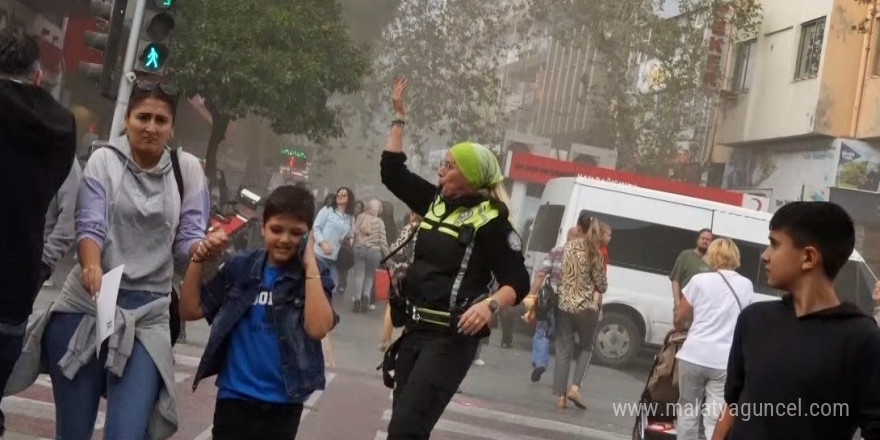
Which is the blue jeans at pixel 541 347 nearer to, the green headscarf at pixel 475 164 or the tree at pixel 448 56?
the green headscarf at pixel 475 164

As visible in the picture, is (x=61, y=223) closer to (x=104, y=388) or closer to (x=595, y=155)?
(x=104, y=388)

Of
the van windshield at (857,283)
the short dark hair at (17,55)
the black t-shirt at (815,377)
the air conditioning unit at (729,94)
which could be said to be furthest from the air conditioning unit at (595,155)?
the short dark hair at (17,55)

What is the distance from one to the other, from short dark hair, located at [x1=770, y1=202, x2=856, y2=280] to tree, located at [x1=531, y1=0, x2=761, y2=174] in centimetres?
2957

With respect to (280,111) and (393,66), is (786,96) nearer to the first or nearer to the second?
(280,111)

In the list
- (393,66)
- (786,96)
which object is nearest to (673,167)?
(786,96)

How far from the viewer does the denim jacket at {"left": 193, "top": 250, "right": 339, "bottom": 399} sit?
14.7 feet

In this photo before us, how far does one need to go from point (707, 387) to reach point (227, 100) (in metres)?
18.6

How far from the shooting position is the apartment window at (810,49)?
29.2 metres

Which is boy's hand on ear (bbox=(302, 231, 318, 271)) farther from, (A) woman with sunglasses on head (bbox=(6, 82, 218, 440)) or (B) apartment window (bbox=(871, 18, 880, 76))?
(B) apartment window (bbox=(871, 18, 880, 76))

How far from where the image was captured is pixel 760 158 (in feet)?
107

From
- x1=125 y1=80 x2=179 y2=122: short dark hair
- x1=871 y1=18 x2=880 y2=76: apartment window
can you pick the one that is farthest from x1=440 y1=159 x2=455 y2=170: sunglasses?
x1=871 y1=18 x2=880 y2=76: apartment window

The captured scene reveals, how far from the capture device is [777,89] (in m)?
31.3

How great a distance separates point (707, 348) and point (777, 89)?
2416 centimetres

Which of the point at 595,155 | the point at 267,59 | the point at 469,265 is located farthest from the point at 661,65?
the point at 469,265
